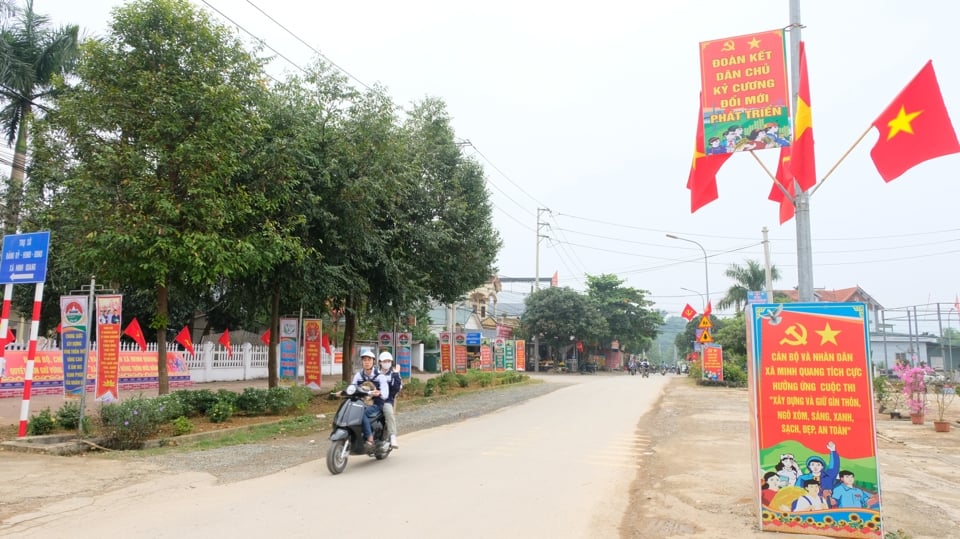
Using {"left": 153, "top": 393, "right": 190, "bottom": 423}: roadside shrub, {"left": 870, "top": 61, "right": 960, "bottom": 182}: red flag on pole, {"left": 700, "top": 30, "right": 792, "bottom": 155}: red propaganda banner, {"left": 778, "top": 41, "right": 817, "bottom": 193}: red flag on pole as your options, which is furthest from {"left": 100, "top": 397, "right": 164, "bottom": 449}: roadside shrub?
{"left": 870, "top": 61, "right": 960, "bottom": 182}: red flag on pole

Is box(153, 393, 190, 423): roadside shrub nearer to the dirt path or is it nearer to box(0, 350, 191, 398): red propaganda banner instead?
box(0, 350, 191, 398): red propaganda banner

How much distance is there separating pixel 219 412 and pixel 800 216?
1073 centimetres

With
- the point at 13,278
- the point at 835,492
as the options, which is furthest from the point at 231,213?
the point at 835,492

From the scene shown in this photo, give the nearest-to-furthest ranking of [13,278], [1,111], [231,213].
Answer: [13,278], [231,213], [1,111]

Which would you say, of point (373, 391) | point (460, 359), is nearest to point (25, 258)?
point (373, 391)

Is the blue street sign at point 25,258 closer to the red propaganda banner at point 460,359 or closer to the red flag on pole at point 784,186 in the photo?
the red flag on pole at point 784,186

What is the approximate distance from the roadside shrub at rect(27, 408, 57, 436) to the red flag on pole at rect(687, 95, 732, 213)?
34.6 ft

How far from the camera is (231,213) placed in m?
11.6

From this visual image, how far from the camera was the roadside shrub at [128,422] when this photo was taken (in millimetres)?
9844

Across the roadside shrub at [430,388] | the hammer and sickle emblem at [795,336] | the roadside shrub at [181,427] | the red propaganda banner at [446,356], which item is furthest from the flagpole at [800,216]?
the red propaganda banner at [446,356]

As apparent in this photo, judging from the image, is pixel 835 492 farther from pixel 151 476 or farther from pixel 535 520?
pixel 151 476

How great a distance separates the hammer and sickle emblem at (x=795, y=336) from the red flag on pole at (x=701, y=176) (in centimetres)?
289

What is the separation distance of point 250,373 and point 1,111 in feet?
45.0

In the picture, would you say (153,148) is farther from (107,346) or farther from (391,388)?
(391,388)
